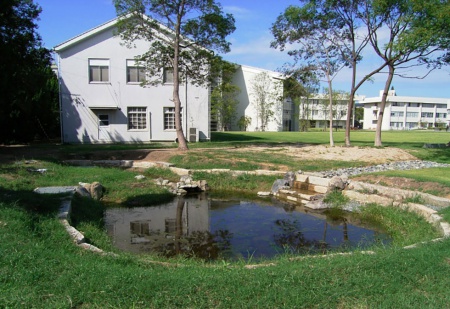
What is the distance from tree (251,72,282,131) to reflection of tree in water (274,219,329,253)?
47.3 meters

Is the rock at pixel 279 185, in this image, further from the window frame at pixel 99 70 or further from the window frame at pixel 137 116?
the window frame at pixel 99 70

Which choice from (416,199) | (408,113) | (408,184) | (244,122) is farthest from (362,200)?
(408,113)

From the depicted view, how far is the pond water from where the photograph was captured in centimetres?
671

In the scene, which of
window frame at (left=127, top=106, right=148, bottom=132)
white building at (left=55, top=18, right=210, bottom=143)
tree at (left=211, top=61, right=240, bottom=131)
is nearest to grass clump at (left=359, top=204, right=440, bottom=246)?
white building at (left=55, top=18, right=210, bottom=143)

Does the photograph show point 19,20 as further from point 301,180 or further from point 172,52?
point 301,180

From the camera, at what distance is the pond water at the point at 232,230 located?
6715 mm

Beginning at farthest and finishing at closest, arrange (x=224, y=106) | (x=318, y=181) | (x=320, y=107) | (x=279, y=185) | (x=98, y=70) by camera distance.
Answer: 1. (x=320, y=107)
2. (x=224, y=106)
3. (x=98, y=70)
4. (x=279, y=185)
5. (x=318, y=181)

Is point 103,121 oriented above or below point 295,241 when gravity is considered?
above

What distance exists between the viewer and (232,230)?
796 centimetres

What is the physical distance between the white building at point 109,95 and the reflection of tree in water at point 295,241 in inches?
741

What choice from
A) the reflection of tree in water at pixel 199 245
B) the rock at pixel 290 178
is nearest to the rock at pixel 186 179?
the rock at pixel 290 178

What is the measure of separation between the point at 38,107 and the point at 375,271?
27.0 metres

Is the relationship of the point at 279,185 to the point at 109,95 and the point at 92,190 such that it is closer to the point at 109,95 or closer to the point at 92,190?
the point at 92,190

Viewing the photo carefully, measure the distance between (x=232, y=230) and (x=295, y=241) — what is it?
1.44 meters
